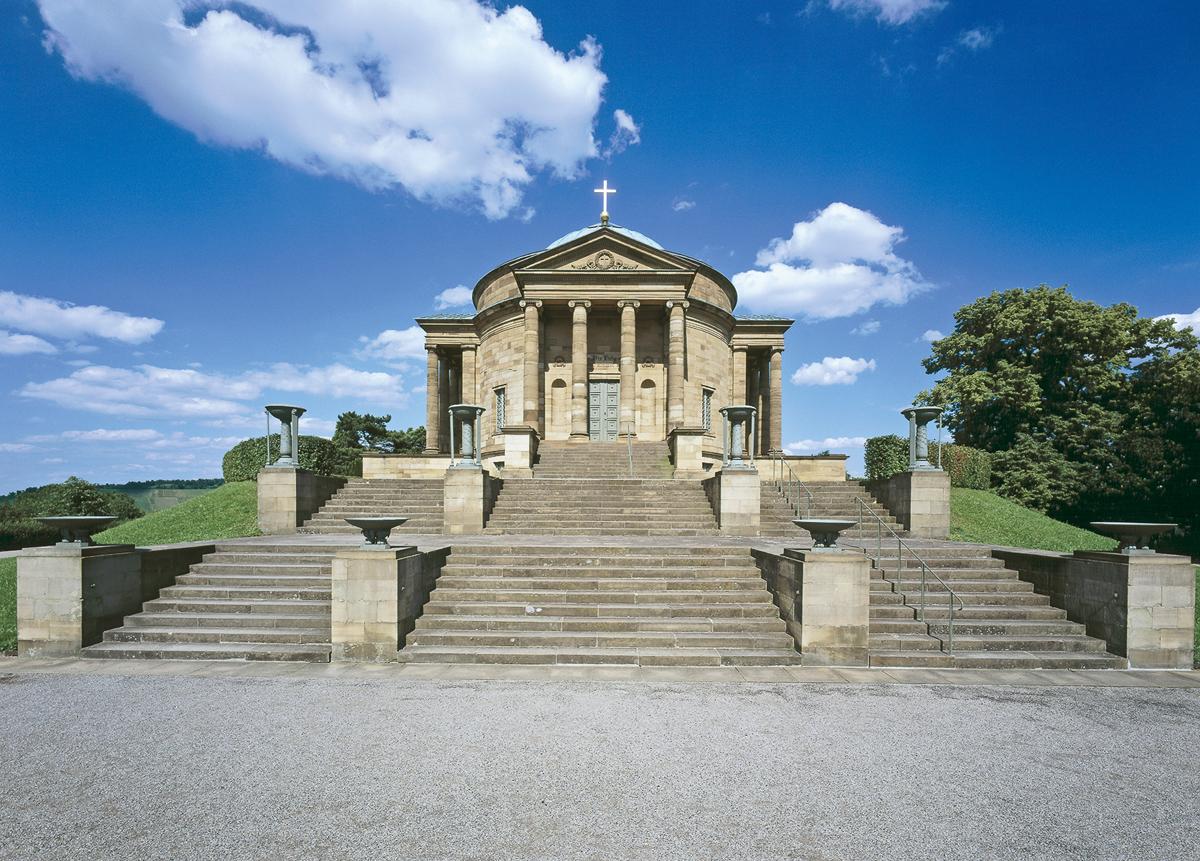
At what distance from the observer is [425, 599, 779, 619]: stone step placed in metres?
9.20

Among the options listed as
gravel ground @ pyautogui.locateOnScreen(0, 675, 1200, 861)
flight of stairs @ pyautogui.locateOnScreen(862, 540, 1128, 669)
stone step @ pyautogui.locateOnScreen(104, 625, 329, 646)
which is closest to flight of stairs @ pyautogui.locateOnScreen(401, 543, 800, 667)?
gravel ground @ pyautogui.locateOnScreen(0, 675, 1200, 861)

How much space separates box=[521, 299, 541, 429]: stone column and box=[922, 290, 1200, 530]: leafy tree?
24.4 m

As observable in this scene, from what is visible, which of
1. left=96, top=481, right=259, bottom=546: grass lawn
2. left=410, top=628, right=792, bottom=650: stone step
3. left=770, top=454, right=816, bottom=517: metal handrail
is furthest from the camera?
left=770, top=454, right=816, bottom=517: metal handrail

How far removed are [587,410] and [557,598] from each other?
18.3 metres

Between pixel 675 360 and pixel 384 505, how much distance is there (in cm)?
1544

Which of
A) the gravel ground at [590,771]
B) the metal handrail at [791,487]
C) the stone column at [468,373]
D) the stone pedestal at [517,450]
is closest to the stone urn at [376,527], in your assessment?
the gravel ground at [590,771]

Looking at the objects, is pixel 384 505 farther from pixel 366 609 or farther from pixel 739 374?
pixel 739 374

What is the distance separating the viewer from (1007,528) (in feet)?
57.9

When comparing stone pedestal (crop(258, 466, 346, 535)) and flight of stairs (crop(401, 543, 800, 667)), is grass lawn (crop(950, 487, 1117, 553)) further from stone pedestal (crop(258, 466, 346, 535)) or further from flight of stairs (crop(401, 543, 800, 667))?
stone pedestal (crop(258, 466, 346, 535))

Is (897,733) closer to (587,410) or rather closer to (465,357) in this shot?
(587,410)

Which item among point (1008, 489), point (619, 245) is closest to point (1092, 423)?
point (1008, 489)

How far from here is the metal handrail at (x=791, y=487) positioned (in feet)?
54.7

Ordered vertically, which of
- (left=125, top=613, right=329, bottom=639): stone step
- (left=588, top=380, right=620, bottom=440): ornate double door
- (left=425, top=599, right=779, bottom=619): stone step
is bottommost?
(left=125, top=613, right=329, bottom=639): stone step

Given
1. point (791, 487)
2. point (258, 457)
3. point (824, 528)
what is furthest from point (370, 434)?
point (824, 528)
